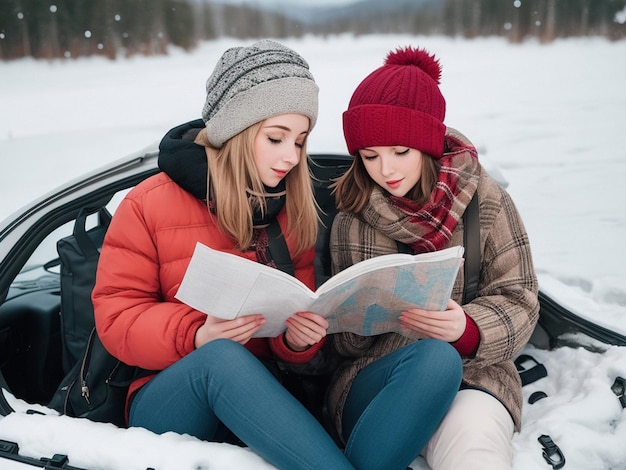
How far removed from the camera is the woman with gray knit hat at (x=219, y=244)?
1385 millimetres

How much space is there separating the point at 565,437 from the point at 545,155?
541 cm

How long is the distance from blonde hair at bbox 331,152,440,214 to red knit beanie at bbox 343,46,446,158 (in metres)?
0.05

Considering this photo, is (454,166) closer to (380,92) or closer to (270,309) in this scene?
(380,92)

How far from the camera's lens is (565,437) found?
1.47m

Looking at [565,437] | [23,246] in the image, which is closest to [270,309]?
[565,437]

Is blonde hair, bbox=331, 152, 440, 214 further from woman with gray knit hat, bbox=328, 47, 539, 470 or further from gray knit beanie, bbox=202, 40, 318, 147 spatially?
gray knit beanie, bbox=202, 40, 318, 147

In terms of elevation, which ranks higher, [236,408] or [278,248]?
[278,248]

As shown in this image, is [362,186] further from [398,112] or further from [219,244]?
[219,244]

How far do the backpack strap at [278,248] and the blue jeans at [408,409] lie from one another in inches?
17.7

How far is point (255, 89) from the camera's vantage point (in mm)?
1517

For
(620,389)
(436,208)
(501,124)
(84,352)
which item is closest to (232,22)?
(501,124)

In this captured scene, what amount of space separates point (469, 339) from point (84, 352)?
1.19 meters

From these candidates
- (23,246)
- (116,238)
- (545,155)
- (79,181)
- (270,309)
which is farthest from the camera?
(545,155)

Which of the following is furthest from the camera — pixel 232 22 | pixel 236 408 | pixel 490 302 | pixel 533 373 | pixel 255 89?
pixel 232 22
